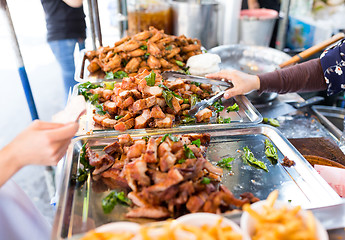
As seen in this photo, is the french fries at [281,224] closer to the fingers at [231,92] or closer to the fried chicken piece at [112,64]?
the fingers at [231,92]

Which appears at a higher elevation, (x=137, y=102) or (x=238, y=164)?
(x=137, y=102)

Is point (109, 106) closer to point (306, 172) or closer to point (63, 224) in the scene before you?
point (63, 224)

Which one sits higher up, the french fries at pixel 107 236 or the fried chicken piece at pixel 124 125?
the french fries at pixel 107 236

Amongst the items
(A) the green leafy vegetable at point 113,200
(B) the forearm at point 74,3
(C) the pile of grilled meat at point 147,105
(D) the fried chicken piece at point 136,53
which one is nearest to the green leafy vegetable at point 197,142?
(C) the pile of grilled meat at point 147,105

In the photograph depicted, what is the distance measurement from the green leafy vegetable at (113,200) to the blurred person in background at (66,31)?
1.81 meters

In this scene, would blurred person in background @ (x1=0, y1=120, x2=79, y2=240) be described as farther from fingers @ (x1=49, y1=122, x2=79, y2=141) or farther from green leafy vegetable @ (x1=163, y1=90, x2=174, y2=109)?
green leafy vegetable @ (x1=163, y1=90, x2=174, y2=109)

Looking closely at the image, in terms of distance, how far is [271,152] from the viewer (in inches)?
64.9

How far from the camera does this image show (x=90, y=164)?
4.81 ft

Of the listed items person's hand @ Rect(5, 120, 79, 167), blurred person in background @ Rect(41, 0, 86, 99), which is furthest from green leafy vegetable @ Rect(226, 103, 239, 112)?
blurred person in background @ Rect(41, 0, 86, 99)

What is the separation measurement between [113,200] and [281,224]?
30.3 inches

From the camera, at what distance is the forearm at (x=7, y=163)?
3.55 feet

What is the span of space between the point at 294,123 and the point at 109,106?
1612mm

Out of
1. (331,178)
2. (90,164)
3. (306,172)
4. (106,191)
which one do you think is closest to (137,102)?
(90,164)

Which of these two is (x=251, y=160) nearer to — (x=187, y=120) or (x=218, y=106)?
(x=187, y=120)
